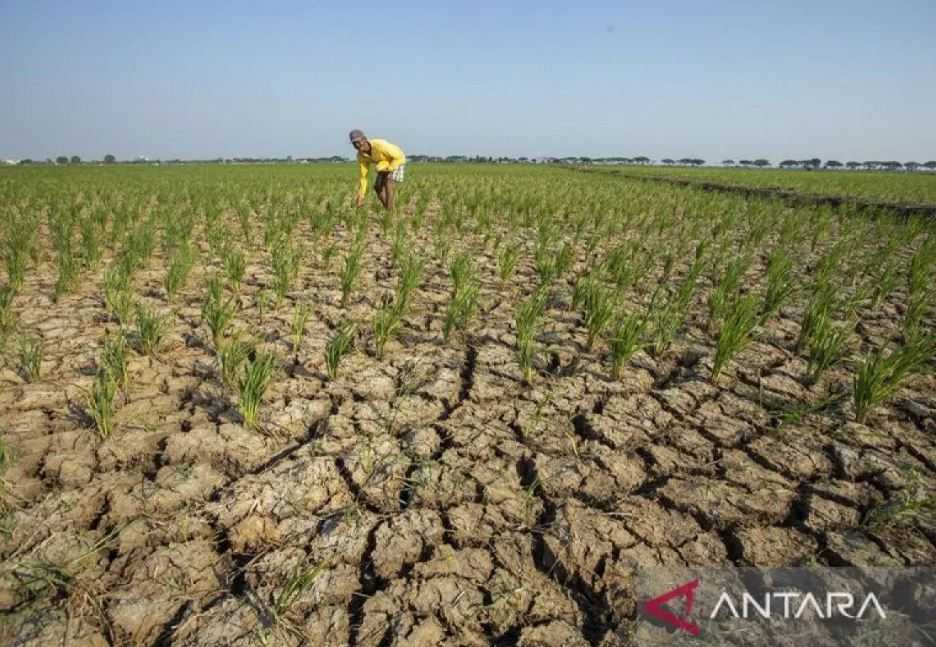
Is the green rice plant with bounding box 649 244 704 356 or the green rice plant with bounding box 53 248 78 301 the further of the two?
the green rice plant with bounding box 53 248 78 301

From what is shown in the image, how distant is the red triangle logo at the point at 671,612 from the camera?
50.6 inches

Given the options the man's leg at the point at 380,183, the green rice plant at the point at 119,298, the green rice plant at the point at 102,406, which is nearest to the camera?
the green rice plant at the point at 102,406

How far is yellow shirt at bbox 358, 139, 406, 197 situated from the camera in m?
6.49

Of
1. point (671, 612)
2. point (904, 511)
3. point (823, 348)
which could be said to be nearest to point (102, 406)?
point (671, 612)

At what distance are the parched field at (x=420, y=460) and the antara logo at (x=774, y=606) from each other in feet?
0.33

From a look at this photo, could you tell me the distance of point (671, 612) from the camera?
4.38 feet

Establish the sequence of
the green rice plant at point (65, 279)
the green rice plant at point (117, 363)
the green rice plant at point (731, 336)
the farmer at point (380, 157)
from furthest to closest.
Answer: the farmer at point (380, 157), the green rice plant at point (65, 279), the green rice plant at point (731, 336), the green rice plant at point (117, 363)

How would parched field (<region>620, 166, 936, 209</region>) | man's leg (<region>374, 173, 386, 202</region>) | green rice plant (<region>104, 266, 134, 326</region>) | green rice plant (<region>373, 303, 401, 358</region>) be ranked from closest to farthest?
green rice plant (<region>373, 303, 401, 358</region>), green rice plant (<region>104, 266, 134, 326</region>), man's leg (<region>374, 173, 386, 202</region>), parched field (<region>620, 166, 936, 209</region>)

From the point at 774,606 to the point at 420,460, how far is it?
1.20 metres

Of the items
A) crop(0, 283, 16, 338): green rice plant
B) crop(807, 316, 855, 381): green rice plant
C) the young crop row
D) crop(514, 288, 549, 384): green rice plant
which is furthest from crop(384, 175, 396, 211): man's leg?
crop(807, 316, 855, 381): green rice plant

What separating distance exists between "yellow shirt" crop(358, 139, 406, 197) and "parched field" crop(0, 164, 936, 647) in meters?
3.48

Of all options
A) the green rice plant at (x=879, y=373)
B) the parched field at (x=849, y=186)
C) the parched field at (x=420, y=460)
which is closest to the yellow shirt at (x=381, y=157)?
the parched field at (x=420, y=460)

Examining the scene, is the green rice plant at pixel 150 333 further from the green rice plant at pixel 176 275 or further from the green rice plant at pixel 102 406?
the green rice plant at pixel 176 275

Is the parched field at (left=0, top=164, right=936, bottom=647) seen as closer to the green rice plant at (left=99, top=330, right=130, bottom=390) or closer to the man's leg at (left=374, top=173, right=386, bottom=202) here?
the green rice plant at (left=99, top=330, right=130, bottom=390)
